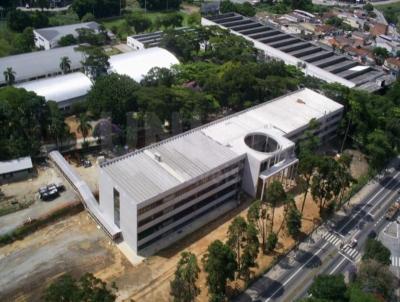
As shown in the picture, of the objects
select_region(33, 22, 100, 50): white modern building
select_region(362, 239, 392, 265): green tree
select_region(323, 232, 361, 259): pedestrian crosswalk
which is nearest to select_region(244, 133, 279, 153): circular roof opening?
select_region(323, 232, 361, 259): pedestrian crosswalk

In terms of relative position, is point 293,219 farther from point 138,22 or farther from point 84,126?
point 138,22

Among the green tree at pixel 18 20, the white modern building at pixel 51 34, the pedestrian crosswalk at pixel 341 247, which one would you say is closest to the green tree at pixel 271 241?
the pedestrian crosswalk at pixel 341 247

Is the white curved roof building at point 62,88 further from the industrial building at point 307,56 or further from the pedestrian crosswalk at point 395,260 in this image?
the pedestrian crosswalk at point 395,260

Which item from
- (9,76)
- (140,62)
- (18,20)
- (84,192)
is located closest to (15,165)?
(84,192)

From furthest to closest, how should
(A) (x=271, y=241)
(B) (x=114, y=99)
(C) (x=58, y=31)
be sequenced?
(C) (x=58, y=31) → (B) (x=114, y=99) → (A) (x=271, y=241)

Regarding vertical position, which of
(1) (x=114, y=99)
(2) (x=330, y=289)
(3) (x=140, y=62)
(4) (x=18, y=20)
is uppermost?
(4) (x=18, y=20)
